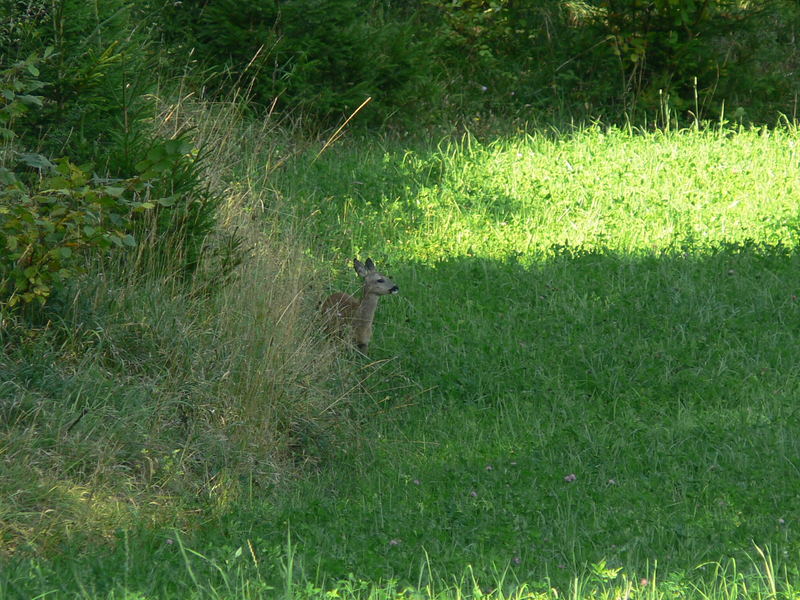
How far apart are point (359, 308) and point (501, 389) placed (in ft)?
4.70

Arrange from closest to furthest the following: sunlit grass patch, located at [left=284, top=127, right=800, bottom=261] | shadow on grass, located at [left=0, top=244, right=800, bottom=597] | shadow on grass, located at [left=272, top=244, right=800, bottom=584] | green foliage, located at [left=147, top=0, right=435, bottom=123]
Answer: shadow on grass, located at [left=0, top=244, right=800, bottom=597], shadow on grass, located at [left=272, top=244, right=800, bottom=584], sunlit grass patch, located at [left=284, top=127, right=800, bottom=261], green foliage, located at [left=147, top=0, right=435, bottom=123]

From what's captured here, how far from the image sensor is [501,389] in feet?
27.5

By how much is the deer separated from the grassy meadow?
20 centimetres

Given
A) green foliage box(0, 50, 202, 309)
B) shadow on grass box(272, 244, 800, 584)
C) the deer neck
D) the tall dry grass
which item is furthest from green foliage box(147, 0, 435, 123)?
green foliage box(0, 50, 202, 309)

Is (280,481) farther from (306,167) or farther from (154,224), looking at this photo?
(306,167)

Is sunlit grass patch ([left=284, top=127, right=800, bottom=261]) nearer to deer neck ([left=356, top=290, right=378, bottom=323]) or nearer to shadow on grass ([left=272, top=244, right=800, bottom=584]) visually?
shadow on grass ([left=272, top=244, right=800, bottom=584])

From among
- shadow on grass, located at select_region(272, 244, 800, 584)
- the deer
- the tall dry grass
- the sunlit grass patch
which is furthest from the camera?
the sunlit grass patch

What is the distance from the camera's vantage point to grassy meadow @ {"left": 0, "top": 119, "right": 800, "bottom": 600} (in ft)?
17.7

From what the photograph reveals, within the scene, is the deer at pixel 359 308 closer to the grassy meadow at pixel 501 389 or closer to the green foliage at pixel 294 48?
the grassy meadow at pixel 501 389

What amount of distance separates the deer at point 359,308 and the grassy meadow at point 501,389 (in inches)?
8.0

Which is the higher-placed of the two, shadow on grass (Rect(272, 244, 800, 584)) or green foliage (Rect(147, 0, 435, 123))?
green foliage (Rect(147, 0, 435, 123))

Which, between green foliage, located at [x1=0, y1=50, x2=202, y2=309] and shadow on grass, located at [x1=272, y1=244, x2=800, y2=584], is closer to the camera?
shadow on grass, located at [x1=272, y1=244, x2=800, y2=584]

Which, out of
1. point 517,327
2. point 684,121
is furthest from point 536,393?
point 684,121

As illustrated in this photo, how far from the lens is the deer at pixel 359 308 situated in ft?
29.1
